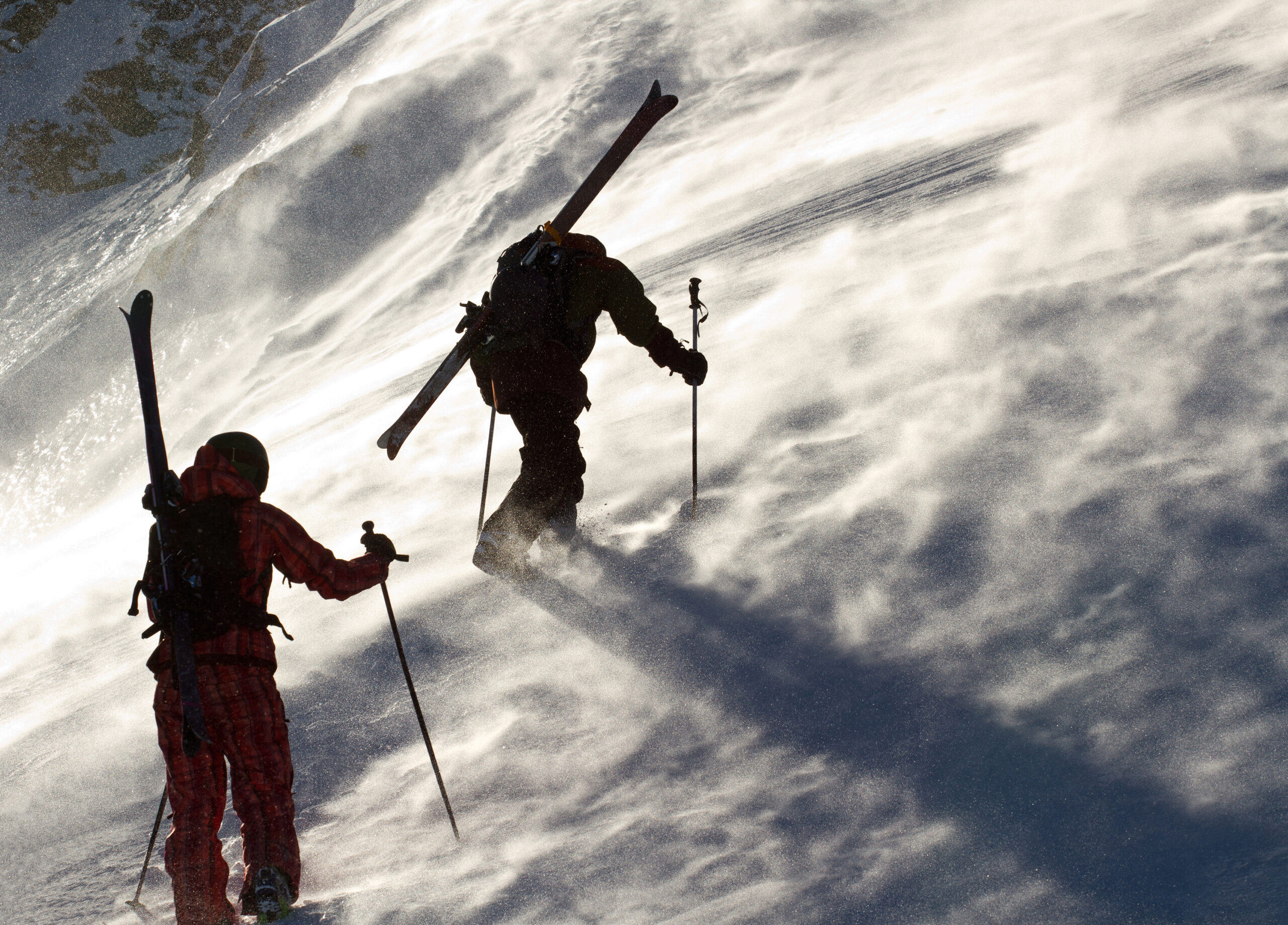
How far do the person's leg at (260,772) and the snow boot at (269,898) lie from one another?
19 millimetres

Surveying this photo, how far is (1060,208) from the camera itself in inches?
193

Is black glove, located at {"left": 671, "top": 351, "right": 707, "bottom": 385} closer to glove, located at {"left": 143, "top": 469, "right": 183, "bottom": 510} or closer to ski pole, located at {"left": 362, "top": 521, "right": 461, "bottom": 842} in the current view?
ski pole, located at {"left": 362, "top": 521, "right": 461, "bottom": 842}

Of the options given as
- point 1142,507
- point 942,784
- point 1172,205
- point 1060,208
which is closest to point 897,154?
point 1060,208

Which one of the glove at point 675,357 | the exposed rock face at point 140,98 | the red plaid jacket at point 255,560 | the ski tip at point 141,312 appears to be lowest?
the glove at point 675,357

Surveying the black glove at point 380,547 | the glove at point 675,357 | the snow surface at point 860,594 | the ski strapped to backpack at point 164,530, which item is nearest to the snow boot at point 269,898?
the snow surface at point 860,594

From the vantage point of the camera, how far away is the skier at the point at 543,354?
124 inches

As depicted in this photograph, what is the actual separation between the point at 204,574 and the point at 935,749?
1.71 metres

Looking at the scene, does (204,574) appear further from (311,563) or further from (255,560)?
(311,563)

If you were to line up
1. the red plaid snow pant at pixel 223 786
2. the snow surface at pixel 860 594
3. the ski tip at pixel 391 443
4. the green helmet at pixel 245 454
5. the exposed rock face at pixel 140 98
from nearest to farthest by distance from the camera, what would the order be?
the snow surface at pixel 860 594
the red plaid snow pant at pixel 223 786
the green helmet at pixel 245 454
the ski tip at pixel 391 443
the exposed rock face at pixel 140 98

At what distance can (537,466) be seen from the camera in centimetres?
326

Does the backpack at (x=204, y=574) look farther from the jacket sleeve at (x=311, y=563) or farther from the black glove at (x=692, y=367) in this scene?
the black glove at (x=692, y=367)

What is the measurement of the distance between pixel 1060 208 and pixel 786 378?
6.10 ft

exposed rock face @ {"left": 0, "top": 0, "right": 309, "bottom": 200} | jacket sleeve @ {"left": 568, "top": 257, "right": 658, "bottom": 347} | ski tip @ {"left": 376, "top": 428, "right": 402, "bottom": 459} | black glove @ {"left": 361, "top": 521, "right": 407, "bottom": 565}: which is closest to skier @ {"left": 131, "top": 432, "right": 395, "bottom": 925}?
black glove @ {"left": 361, "top": 521, "right": 407, "bottom": 565}

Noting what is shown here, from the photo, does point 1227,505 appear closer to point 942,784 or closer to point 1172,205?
point 942,784
